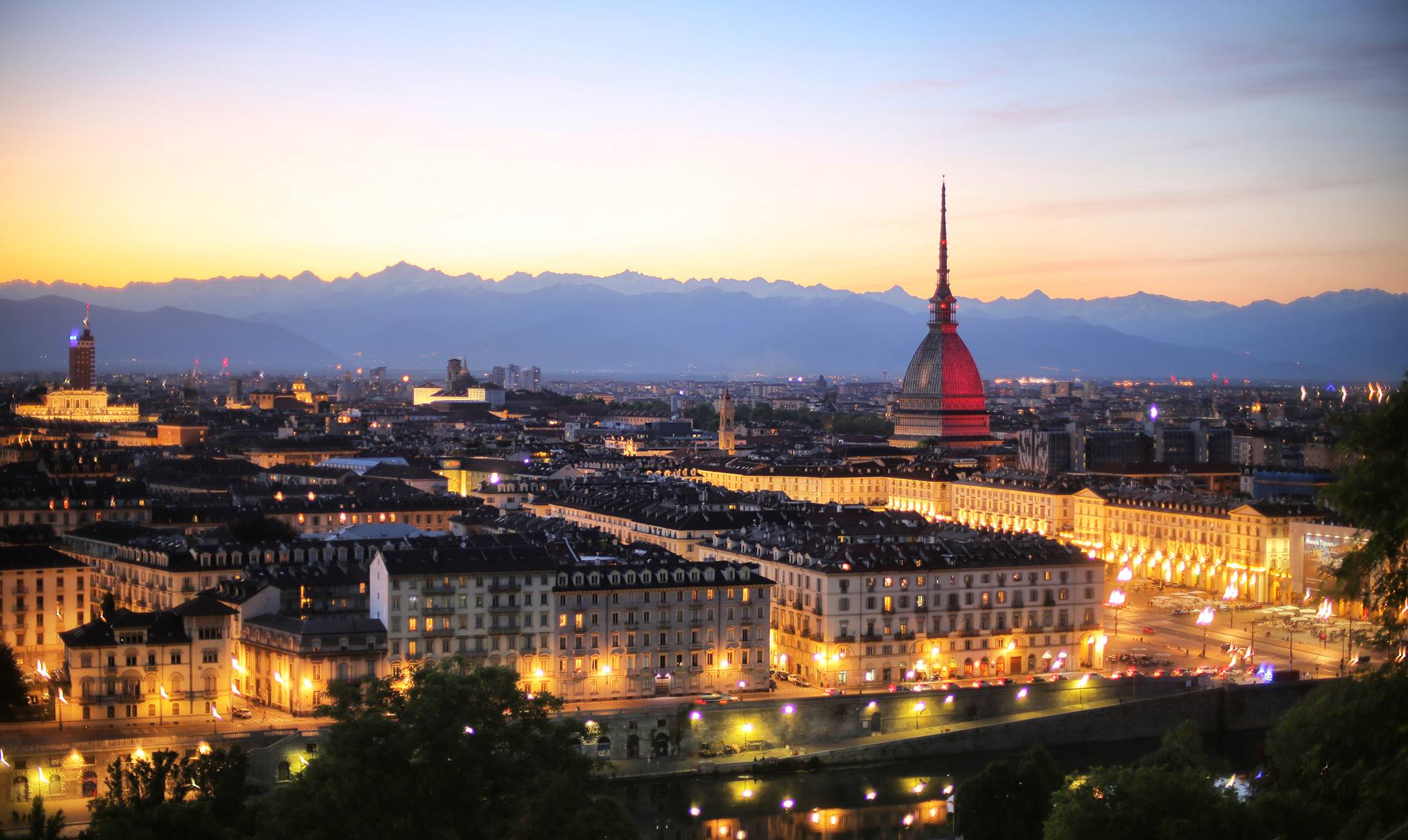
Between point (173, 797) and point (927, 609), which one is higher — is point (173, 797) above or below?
below

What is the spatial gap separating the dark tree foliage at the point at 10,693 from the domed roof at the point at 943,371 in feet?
326

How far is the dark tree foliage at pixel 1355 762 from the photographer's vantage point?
16.0 metres

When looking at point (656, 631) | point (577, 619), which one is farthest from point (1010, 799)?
point (577, 619)

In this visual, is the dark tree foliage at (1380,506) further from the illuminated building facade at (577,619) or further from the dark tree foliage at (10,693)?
the dark tree foliage at (10,693)

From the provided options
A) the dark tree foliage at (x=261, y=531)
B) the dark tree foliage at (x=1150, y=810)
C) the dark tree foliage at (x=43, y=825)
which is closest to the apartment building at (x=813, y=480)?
the dark tree foliage at (x=261, y=531)

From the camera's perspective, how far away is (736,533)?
58.6 metres

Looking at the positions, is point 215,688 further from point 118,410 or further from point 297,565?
point 118,410

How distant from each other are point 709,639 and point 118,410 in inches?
5767

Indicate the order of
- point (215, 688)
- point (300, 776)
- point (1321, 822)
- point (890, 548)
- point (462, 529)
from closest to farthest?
point (1321, 822), point (300, 776), point (215, 688), point (890, 548), point (462, 529)

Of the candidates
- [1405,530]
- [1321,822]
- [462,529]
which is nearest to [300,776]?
[1321,822]

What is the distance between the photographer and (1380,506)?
17.4m

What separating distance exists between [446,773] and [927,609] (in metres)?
21.5

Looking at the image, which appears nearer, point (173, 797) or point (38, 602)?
point (173, 797)

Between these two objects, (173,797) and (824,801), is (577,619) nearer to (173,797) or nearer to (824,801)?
(824,801)
